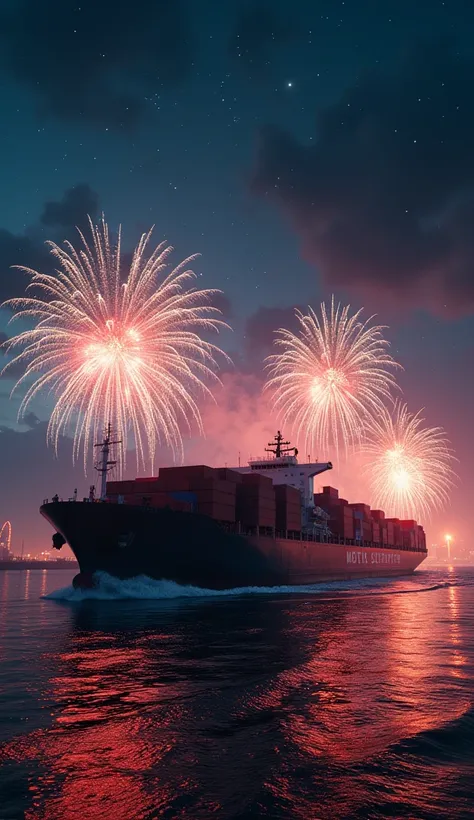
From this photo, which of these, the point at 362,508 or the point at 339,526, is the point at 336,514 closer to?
the point at 339,526

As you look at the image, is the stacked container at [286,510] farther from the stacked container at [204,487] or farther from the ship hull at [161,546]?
the stacked container at [204,487]

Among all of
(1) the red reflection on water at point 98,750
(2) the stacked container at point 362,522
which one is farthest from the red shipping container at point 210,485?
(2) the stacked container at point 362,522

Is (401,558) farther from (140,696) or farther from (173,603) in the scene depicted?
(140,696)

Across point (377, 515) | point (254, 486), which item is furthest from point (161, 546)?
point (377, 515)

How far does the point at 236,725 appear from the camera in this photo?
9664 mm

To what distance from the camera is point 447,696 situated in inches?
474

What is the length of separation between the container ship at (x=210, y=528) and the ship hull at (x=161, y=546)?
0.06m

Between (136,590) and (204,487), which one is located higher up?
(204,487)

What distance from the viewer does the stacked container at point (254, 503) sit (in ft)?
157

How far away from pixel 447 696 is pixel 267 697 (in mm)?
3796

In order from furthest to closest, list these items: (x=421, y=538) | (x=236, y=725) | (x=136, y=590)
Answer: (x=421, y=538), (x=136, y=590), (x=236, y=725)

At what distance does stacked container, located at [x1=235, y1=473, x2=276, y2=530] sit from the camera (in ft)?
157

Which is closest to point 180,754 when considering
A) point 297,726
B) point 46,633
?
point 297,726

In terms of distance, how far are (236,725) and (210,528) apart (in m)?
30.2
